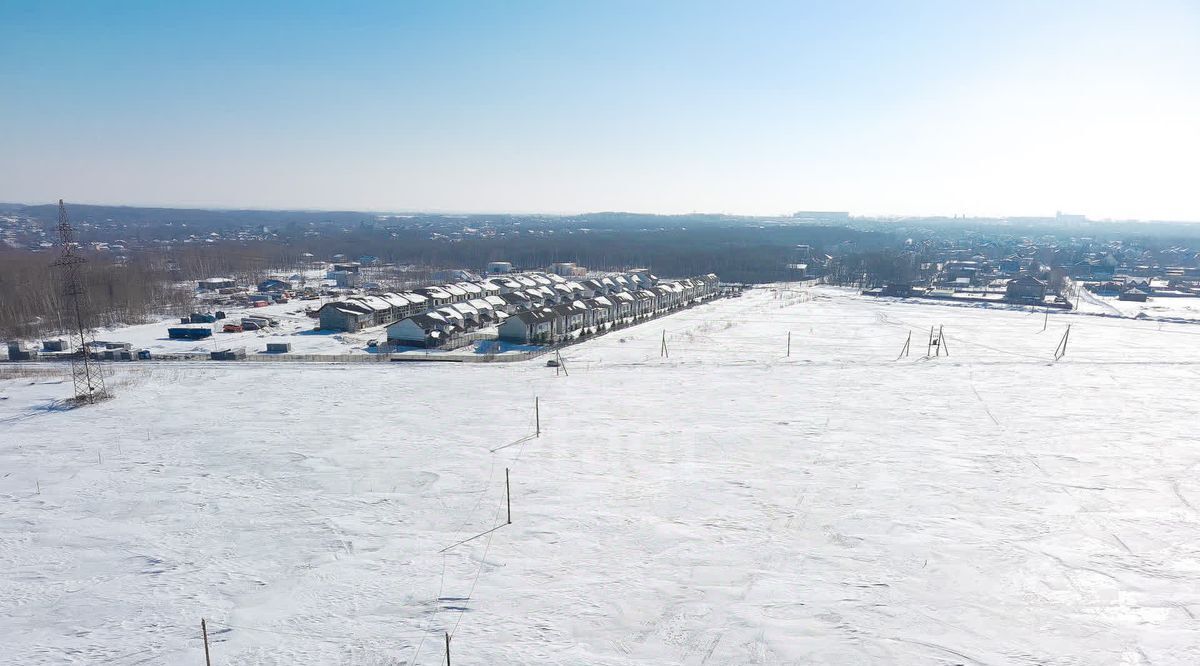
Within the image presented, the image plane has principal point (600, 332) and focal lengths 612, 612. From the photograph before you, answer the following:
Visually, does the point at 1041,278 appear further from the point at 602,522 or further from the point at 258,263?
the point at 258,263

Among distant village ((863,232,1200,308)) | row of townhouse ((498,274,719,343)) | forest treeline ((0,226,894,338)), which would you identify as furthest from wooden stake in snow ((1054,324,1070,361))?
forest treeline ((0,226,894,338))

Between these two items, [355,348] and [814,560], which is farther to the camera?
[355,348]

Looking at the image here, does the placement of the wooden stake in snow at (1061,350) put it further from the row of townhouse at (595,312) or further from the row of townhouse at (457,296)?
the row of townhouse at (457,296)

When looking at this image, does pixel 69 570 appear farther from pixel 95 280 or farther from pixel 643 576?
pixel 95 280

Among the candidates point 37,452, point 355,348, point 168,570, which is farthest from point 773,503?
point 355,348

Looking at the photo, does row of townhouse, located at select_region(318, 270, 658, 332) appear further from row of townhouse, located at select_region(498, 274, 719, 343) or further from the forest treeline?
the forest treeline

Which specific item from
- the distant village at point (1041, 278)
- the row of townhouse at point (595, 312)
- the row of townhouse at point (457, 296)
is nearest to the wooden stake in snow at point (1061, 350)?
the distant village at point (1041, 278)
